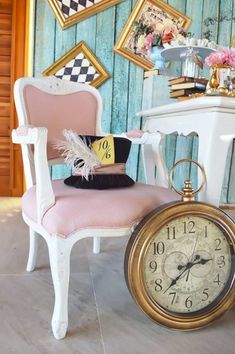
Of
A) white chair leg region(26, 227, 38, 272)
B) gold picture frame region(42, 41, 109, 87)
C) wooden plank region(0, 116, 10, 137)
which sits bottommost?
white chair leg region(26, 227, 38, 272)

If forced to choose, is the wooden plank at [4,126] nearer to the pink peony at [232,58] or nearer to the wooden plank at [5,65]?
the wooden plank at [5,65]

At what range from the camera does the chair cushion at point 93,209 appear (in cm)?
98

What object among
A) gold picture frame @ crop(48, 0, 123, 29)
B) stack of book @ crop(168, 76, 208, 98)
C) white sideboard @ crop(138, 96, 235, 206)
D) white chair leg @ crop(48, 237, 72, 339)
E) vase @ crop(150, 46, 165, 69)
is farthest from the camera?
gold picture frame @ crop(48, 0, 123, 29)

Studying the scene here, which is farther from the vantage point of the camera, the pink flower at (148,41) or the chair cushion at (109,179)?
the pink flower at (148,41)

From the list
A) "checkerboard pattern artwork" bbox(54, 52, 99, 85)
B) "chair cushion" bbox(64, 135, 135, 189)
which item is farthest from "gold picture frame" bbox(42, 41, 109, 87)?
"chair cushion" bbox(64, 135, 135, 189)

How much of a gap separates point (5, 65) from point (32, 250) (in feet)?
6.42

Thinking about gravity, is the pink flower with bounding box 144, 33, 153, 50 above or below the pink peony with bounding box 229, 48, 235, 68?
above

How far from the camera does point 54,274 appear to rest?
998mm

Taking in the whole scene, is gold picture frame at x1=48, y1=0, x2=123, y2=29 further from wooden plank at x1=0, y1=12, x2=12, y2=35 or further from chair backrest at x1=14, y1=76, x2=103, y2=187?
chair backrest at x1=14, y1=76, x2=103, y2=187

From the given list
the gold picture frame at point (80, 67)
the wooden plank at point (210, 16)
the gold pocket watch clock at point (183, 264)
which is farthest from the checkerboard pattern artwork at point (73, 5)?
the gold pocket watch clock at point (183, 264)

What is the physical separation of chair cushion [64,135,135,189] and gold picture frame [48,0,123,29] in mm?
1507

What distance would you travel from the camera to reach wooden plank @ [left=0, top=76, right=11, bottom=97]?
2.94m

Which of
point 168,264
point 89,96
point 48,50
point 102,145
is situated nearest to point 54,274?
point 168,264

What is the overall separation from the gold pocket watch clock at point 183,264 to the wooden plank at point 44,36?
1.75 meters
